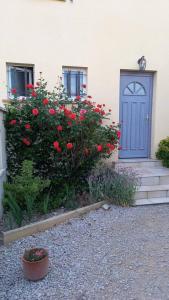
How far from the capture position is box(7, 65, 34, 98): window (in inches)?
199

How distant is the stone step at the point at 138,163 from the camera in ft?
18.5

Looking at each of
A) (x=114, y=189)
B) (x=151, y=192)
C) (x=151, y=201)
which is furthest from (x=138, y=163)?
(x=114, y=189)

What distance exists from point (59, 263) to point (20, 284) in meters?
0.48

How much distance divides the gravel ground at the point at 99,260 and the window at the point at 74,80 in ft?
9.21

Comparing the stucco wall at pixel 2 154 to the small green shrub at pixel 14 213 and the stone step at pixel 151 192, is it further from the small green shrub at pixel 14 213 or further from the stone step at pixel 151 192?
the stone step at pixel 151 192

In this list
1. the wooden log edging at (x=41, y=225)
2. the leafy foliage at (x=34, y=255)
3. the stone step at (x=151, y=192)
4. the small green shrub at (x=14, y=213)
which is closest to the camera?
the leafy foliage at (x=34, y=255)

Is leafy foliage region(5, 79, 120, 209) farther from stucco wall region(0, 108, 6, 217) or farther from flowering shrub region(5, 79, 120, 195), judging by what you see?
stucco wall region(0, 108, 6, 217)

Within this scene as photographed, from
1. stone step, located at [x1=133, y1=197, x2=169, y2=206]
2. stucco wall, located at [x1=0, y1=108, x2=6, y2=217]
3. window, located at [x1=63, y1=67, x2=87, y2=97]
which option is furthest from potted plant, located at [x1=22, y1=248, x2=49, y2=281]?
window, located at [x1=63, y1=67, x2=87, y2=97]

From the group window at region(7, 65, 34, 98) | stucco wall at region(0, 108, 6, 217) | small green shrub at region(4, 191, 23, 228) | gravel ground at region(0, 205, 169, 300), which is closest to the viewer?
gravel ground at region(0, 205, 169, 300)

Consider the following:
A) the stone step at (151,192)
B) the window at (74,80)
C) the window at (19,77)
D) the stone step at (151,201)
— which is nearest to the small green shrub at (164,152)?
the stone step at (151,192)

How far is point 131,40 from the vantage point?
5500 mm

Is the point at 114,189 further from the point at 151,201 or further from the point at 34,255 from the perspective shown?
the point at 34,255

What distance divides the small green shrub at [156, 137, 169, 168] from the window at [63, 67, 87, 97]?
2244 mm

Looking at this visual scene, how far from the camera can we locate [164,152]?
5.67 meters
